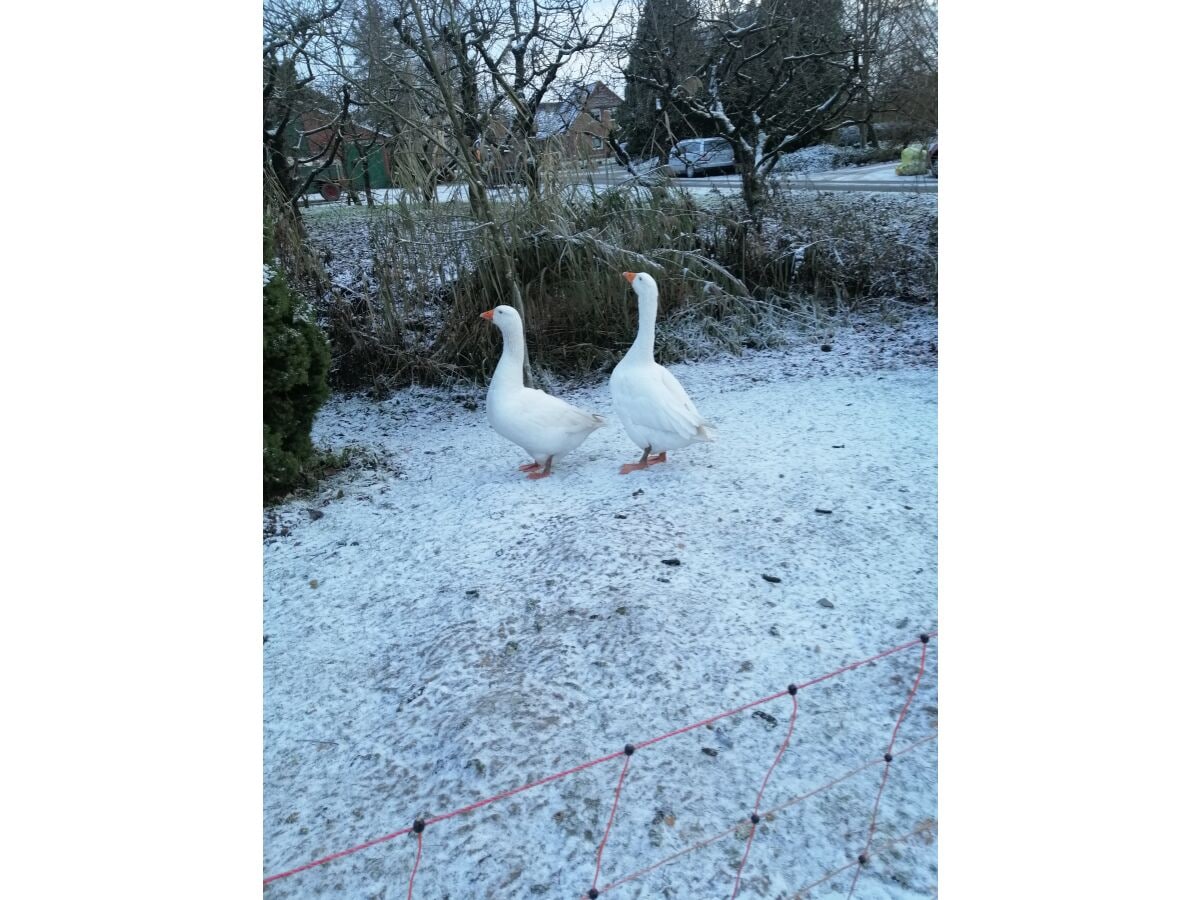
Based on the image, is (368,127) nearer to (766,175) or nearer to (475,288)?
(475,288)

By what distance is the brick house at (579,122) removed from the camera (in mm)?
2158

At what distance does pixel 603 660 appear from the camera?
1093 mm

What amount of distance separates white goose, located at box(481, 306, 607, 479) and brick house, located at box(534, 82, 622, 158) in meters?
0.69

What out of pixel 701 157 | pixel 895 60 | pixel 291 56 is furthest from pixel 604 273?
pixel 291 56

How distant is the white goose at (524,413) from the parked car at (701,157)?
133 centimetres

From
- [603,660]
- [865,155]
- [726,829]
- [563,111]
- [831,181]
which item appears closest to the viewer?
[726,829]

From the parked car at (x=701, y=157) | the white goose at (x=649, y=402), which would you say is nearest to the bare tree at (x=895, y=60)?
the white goose at (x=649, y=402)

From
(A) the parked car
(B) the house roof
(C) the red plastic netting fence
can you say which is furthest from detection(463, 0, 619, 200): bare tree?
(C) the red plastic netting fence

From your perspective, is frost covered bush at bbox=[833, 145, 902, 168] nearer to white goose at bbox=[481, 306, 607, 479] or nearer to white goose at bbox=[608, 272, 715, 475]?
white goose at bbox=[608, 272, 715, 475]

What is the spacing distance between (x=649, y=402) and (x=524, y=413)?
268mm

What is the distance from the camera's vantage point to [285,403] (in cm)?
166

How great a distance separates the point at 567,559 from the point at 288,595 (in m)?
0.46

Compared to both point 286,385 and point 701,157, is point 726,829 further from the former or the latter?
point 701,157

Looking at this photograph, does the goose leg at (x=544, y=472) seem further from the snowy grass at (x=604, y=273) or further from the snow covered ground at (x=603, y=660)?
the snowy grass at (x=604, y=273)
